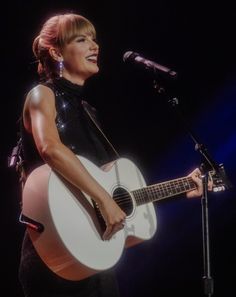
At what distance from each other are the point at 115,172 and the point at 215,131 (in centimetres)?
194

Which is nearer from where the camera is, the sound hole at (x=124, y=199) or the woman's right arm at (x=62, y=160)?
the woman's right arm at (x=62, y=160)

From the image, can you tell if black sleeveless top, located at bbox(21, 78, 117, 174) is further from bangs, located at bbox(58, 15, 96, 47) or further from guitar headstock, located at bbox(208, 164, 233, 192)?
guitar headstock, located at bbox(208, 164, 233, 192)

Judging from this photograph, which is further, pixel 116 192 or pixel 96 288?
pixel 116 192

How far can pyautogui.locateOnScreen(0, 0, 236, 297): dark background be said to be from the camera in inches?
157

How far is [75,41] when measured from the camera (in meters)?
2.59

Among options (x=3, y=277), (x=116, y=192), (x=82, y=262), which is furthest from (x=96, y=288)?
(x=3, y=277)

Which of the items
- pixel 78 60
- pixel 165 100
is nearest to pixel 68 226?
pixel 78 60

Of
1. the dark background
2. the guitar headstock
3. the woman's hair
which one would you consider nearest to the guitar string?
the guitar headstock

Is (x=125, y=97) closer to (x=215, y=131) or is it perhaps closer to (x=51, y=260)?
(x=215, y=131)

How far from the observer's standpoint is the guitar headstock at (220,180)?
100 inches

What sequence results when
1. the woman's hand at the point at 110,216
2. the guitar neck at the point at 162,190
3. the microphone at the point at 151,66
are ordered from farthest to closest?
the guitar neck at the point at 162,190, the microphone at the point at 151,66, the woman's hand at the point at 110,216

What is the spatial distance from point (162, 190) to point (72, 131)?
657mm

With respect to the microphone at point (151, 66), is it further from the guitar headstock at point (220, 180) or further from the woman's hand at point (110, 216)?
the woman's hand at point (110, 216)

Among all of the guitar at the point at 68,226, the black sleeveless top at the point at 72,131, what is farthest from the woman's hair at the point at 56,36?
the guitar at the point at 68,226
